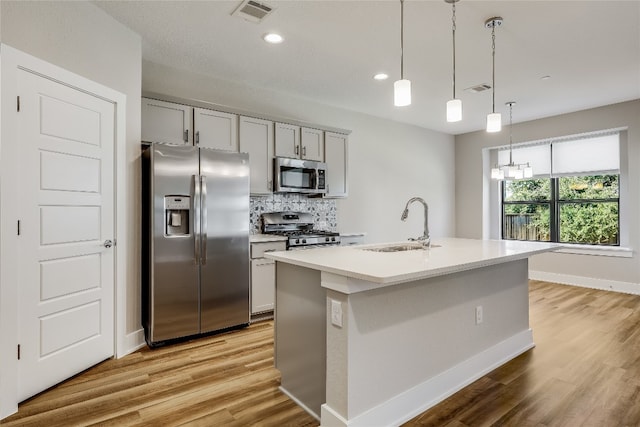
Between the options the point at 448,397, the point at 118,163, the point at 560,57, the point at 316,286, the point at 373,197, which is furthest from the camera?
the point at 373,197

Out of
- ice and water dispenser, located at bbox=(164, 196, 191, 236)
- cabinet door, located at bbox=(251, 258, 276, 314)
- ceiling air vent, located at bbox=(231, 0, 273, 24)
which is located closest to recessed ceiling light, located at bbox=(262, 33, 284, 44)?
ceiling air vent, located at bbox=(231, 0, 273, 24)

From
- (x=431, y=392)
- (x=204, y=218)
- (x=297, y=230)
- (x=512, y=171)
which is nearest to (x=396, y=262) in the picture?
(x=431, y=392)

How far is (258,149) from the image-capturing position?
4098mm

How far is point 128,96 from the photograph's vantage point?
2.99 meters

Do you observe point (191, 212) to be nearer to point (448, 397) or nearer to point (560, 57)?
point (448, 397)

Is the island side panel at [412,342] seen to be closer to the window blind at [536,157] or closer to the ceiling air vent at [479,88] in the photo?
the ceiling air vent at [479,88]

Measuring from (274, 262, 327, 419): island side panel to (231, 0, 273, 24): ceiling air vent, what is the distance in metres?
1.91

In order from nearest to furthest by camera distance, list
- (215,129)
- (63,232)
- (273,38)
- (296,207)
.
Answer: (63,232) < (273,38) < (215,129) < (296,207)

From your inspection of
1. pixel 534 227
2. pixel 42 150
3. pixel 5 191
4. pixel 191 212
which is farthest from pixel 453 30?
pixel 534 227

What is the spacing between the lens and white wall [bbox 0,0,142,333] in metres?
2.20

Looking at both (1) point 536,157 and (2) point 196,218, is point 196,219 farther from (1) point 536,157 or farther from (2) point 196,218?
(1) point 536,157

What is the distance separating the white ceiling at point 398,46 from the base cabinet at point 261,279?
1.95m

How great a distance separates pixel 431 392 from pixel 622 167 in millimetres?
5208

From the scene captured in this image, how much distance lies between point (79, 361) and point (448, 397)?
8.53ft
